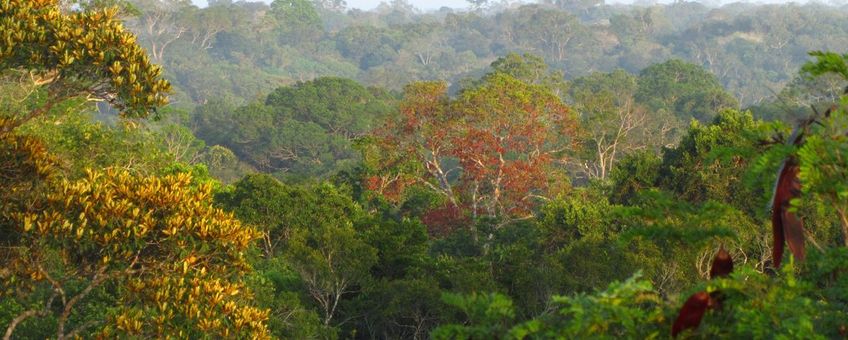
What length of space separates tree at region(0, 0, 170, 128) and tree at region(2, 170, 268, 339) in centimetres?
85

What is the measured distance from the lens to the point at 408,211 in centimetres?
2975

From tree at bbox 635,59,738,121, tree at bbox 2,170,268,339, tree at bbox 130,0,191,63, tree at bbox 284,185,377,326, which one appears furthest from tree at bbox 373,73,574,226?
tree at bbox 130,0,191,63

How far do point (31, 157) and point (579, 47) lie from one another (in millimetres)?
108070

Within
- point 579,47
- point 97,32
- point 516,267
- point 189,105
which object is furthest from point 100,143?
point 579,47

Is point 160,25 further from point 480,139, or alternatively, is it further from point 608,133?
point 480,139

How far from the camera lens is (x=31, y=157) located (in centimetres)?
905

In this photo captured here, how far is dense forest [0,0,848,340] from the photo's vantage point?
4.79m

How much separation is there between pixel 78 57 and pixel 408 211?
Result: 825 inches

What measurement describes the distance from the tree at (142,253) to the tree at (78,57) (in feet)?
2.79

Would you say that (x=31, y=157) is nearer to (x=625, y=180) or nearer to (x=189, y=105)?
(x=625, y=180)

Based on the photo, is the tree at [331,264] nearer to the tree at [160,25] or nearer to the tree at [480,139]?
the tree at [480,139]

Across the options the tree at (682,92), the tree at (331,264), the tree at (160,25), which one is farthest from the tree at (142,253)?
the tree at (160,25)

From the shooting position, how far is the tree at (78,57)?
352 inches

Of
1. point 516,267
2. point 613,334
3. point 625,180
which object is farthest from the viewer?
point 625,180
